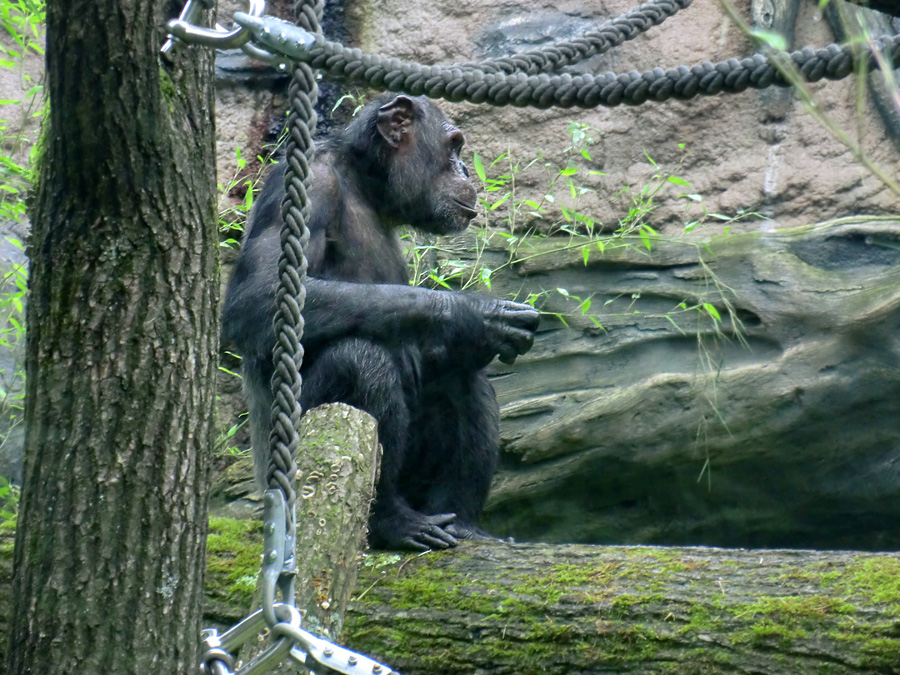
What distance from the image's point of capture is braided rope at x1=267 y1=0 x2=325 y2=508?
2002 mm

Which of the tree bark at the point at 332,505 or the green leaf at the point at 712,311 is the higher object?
the green leaf at the point at 712,311

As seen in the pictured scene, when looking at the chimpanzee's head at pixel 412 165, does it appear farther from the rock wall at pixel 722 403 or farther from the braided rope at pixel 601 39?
the braided rope at pixel 601 39

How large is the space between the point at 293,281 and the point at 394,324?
2.27 meters

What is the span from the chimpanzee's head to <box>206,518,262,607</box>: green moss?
171 cm

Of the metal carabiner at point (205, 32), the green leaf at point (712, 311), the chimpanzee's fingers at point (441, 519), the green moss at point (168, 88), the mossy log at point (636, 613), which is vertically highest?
the metal carabiner at point (205, 32)

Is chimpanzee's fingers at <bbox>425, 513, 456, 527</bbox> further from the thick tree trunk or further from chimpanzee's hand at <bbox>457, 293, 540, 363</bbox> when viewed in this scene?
the thick tree trunk

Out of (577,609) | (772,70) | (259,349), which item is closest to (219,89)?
(259,349)

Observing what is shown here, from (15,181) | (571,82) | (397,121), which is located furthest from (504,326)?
(15,181)

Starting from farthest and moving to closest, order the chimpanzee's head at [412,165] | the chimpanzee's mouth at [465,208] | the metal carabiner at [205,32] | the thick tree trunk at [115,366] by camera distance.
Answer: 1. the chimpanzee's mouth at [465,208]
2. the chimpanzee's head at [412,165]
3. the thick tree trunk at [115,366]
4. the metal carabiner at [205,32]

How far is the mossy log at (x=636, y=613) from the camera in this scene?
323cm

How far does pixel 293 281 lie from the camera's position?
6.81ft

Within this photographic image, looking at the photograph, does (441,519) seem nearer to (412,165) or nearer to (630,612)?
(630,612)

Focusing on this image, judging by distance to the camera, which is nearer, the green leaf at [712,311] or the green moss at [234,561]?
the green moss at [234,561]

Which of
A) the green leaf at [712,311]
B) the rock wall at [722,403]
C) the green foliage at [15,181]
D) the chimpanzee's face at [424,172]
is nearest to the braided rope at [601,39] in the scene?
the chimpanzee's face at [424,172]
